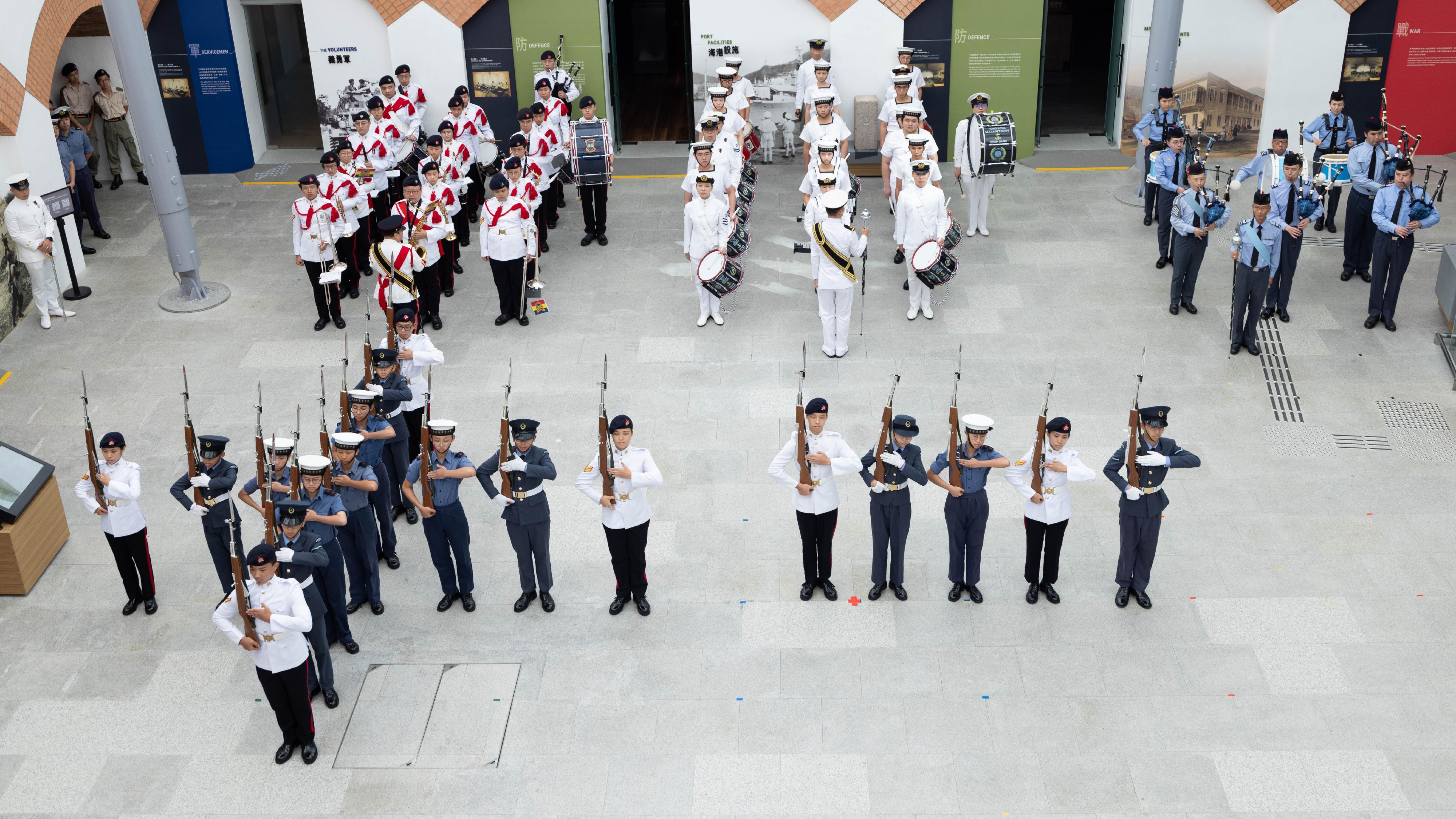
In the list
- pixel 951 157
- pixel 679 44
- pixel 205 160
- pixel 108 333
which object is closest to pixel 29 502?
pixel 108 333

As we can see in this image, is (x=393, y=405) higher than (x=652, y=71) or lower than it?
lower

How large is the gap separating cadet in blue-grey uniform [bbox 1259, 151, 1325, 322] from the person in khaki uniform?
13.8 metres

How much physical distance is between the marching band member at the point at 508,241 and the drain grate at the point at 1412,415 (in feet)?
26.5

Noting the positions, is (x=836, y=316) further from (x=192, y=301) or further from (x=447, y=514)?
(x=192, y=301)

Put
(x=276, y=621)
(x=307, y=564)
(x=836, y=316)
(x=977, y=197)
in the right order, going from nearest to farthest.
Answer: (x=276, y=621) < (x=307, y=564) < (x=836, y=316) < (x=977, y=197)

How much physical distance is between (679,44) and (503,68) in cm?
672

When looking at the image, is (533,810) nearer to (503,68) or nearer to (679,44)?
(503,68)

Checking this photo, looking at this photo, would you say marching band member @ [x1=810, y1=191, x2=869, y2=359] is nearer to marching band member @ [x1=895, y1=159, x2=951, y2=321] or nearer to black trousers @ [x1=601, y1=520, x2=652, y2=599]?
marching band member @ [x1=895, y1=159, x2=951, y2=321]

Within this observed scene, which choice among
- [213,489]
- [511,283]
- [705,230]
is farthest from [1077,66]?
[213,489]

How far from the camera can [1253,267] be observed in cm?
1140

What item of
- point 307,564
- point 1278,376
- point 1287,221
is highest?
point 1287,221

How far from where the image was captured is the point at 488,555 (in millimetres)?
9195

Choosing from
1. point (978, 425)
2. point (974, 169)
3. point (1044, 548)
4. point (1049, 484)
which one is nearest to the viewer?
point (978, 425)

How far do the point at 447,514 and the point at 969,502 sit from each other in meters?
3.42
